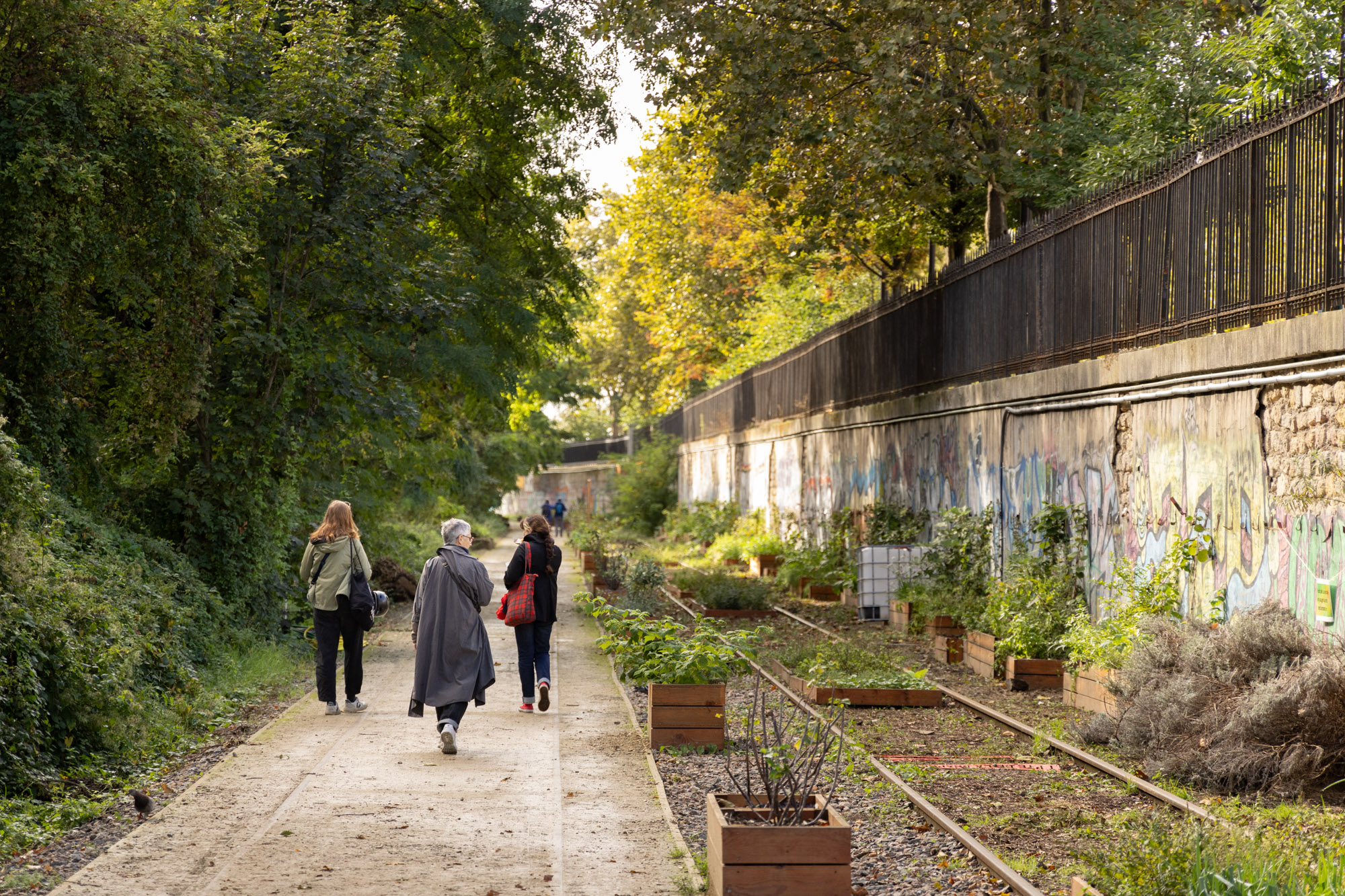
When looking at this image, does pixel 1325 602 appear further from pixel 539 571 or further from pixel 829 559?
pixel 829 559

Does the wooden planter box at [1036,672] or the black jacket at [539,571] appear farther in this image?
the wooden planter box at [1036,672]

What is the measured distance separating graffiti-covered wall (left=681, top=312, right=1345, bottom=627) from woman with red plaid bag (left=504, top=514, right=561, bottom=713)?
502 cm

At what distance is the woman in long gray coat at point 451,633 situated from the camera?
29.7 ft

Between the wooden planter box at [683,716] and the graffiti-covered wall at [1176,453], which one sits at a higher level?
the graffiti-covered wall at [1176,453]

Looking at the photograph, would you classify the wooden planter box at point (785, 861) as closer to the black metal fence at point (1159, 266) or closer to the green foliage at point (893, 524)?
the black metal fence at point (1159, 266)

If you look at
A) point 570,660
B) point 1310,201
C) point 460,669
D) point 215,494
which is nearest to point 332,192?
point 215,494

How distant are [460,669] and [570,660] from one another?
503 centimetres

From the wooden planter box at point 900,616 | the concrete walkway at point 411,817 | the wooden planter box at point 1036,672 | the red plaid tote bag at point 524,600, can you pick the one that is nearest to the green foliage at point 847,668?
the wooden planter box at point 1036,672

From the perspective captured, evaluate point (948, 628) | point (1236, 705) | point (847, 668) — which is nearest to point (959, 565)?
point (948, 628)

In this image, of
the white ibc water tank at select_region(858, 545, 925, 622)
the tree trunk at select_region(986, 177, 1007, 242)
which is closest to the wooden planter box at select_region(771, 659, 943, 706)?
the white ibc water tank at select_region(858, 545, 925, 622)

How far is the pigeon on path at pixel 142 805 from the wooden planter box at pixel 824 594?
1370cm

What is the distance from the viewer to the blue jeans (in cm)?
1062

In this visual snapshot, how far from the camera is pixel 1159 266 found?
11125mm

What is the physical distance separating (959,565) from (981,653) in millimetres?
2757
